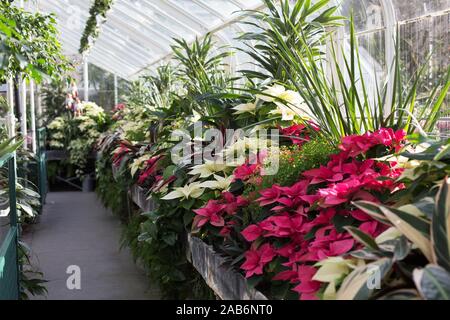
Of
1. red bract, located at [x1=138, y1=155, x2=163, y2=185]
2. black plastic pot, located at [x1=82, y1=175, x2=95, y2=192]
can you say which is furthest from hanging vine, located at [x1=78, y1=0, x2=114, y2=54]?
red bract, located at [x1=138, y1=155, x2=163, y2=185]

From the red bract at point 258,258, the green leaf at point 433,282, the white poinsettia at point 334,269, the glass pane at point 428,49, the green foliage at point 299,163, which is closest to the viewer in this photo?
the green leaf at point 433,282

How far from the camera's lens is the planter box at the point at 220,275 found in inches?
79.3

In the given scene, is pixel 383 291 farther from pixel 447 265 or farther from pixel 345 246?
pixel 345 246

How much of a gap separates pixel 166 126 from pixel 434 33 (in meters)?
1.93

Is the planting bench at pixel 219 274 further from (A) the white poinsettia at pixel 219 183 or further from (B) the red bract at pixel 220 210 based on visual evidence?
(A) the white poinsettia at pixel 219 183

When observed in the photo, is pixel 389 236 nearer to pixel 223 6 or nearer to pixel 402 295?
pixel 402 295

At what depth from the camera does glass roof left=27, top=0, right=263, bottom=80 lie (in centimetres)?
728

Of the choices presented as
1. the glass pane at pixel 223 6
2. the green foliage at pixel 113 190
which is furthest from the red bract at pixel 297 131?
the glass pane at pixel 223 6

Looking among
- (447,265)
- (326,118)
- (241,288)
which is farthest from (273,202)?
(447,265)

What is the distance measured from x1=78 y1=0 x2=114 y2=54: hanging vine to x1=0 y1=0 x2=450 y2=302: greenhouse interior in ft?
4.81

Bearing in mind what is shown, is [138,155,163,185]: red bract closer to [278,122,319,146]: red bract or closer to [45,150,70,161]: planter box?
[278,122,319,146]: red bract

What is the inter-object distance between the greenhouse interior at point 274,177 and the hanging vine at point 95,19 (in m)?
1.47

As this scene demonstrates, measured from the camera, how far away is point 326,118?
249 centimetres

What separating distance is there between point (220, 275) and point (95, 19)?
23.8 ft
